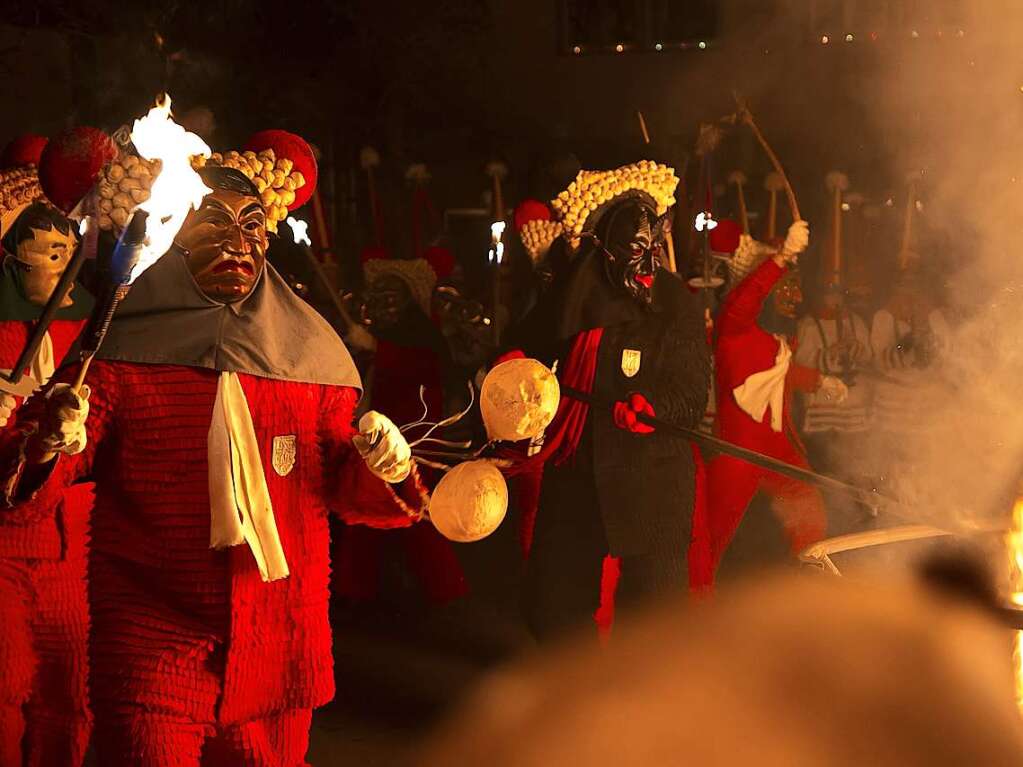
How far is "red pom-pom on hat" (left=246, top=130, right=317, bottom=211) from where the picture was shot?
13.8 feet

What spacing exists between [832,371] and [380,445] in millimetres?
6785

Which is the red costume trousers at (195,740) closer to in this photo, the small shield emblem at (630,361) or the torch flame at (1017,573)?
the torch flame at (1017,573)

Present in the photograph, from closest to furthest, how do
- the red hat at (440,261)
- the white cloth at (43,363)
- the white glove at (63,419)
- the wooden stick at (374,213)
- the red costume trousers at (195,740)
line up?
the white glove at (63,419)
the red costume trousers at (195,740)
the white cloth at (43,363)
the red hat at (440,261)
the wooden stick at (374,213)

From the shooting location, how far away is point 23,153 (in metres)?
5.20

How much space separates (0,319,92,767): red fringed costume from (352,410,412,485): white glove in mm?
1407

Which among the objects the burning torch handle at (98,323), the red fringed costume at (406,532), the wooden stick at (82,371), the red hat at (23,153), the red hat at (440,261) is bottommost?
the red fringed costume at (406,532)

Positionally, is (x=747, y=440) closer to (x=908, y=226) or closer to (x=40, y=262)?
(x=908, y=226)

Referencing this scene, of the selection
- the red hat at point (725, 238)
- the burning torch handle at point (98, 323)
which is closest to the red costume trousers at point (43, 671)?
the burning torch handle at point (98, 323)

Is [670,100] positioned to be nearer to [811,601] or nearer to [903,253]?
[903,253]

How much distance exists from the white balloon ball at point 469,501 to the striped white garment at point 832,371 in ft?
17.9

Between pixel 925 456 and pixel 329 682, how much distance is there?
3.66m

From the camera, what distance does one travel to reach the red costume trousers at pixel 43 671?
4.70 meters

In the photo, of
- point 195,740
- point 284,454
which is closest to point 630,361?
point 284,454

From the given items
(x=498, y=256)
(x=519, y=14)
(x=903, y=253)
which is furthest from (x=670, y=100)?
(x=498, y=256)
